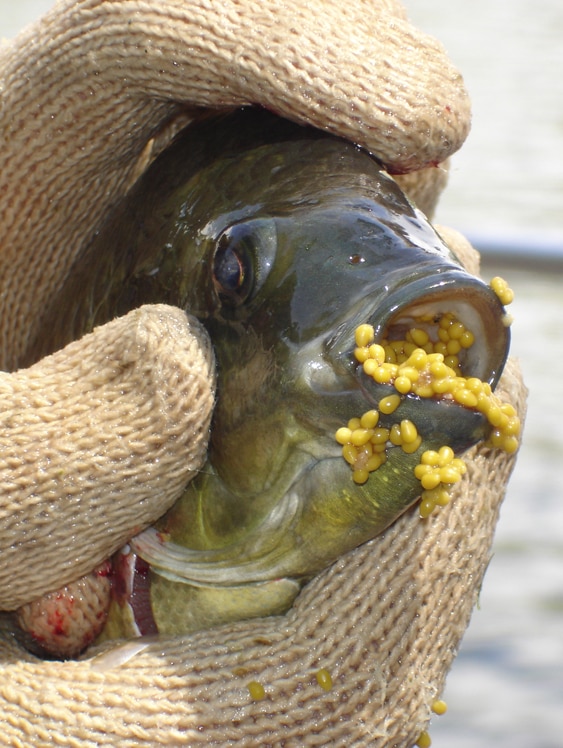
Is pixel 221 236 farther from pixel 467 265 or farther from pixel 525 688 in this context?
→ pixel 525 688

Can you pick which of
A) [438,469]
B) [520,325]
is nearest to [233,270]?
[438,469]

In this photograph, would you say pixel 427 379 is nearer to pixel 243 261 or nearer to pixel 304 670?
pixel 243 261

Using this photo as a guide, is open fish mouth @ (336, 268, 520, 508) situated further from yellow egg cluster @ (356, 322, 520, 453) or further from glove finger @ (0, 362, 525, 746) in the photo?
glove finger @ (0, 362, 525, 746)

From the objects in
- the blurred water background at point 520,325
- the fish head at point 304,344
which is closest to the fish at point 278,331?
the fish head at point 304,344

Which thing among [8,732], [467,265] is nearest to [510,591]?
[467,265]

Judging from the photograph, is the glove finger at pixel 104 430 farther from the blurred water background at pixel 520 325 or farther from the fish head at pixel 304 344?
the blurred water background at pixel 520 325
